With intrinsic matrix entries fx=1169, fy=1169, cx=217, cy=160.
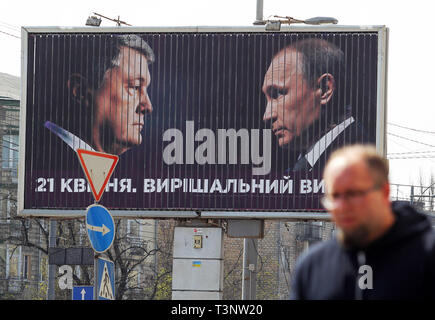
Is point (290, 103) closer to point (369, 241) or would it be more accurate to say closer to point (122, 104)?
point (122, 104)

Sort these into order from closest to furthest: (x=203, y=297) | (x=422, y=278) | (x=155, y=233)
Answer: (x=422, y=278), (x=203, y=297), (x=155, y=233)

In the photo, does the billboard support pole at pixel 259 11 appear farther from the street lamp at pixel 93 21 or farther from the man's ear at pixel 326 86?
the street lamp at pixel 93 21

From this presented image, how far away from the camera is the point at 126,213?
21.7 meters

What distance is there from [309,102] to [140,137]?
3.23 metres

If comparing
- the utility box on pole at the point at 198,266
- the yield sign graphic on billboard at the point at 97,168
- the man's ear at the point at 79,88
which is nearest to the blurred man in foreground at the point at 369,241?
the yield sign graphic on billboard at the point at 97,168

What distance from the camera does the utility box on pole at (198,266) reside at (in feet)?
70.5

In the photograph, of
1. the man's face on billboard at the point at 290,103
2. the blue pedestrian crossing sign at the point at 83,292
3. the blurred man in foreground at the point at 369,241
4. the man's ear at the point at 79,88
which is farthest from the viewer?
the man's ear at the point at 79,88

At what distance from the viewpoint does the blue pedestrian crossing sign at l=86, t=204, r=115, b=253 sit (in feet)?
47.3

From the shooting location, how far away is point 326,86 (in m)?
21.5

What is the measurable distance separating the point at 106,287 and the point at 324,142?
7.92 m

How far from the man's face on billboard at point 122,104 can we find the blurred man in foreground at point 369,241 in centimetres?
1762

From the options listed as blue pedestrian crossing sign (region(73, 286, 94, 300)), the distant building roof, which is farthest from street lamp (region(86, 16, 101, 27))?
the distant building roof

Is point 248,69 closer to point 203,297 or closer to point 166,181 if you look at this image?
point 166,181
